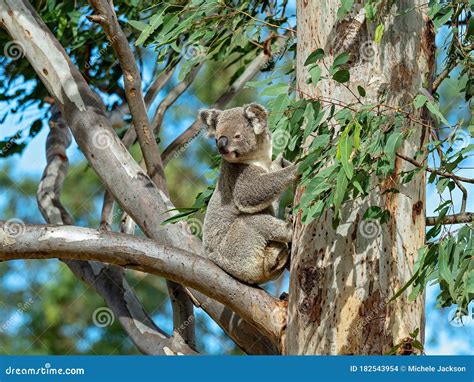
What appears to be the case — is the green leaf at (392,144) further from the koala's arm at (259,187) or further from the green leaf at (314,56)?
the koala's arm at (259,187)

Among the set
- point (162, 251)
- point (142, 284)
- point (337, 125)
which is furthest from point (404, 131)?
point (142, 284)

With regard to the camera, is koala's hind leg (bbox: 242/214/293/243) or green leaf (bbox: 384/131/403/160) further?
koala's hind leg (bbox: 242/214/293/243)

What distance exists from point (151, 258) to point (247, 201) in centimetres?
87

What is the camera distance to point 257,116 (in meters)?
4.39

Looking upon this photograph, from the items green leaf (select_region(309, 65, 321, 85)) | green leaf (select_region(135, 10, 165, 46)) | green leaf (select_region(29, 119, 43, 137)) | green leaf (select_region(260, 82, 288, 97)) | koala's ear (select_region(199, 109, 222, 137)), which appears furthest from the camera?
green leaf (select_region(29, 119, 43, 137))

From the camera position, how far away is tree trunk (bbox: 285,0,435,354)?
10.5 feet

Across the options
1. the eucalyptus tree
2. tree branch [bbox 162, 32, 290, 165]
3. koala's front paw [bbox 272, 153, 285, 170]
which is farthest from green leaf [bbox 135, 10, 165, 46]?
tree branch [bbox 162, 32, 290, 165]

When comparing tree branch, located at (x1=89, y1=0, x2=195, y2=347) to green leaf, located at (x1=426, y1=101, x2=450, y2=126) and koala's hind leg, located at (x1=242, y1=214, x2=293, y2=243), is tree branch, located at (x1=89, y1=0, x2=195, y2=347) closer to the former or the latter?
koala's hind leg, located at (x1=242, y1=214, x2=293, y2=243)

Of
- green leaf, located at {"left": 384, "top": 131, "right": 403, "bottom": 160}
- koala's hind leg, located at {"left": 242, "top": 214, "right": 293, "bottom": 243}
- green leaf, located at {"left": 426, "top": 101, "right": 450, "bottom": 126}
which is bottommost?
green leaf, located at {"left": 384, "top": 131, "right": 403, "bottom": 160}

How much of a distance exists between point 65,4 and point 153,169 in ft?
6.82

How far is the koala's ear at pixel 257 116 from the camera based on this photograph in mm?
4384

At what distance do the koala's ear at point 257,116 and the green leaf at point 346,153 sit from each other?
1.66 m

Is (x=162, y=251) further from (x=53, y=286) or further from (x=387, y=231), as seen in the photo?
(x=53, y=286)


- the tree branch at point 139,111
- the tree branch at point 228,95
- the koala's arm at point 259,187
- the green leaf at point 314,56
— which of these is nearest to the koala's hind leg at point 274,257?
the koala's arm at point 259,187
